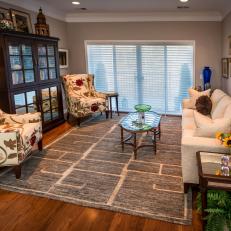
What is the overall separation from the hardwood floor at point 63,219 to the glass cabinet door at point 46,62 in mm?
2624

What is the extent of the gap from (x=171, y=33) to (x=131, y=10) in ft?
3.46

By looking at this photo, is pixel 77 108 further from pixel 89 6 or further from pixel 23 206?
pixel 23 206

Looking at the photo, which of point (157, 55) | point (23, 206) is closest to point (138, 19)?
point (157, 55)

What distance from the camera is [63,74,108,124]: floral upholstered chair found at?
5.00 meters

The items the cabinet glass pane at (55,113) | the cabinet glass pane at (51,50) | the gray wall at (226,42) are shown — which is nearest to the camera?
the gray wall at (226,42)

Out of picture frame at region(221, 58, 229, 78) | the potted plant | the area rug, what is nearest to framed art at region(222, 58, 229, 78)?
picture frame at region(221, 58, 229, 78)

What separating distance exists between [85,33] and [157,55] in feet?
6.10

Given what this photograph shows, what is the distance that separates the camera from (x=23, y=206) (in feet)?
7.77

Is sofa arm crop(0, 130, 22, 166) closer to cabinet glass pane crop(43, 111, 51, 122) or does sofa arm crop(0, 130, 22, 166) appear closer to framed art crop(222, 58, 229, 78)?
cabinet glass pane crop(43, 111, 51, 122)

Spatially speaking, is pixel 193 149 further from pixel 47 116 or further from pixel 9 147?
pixel 47 116

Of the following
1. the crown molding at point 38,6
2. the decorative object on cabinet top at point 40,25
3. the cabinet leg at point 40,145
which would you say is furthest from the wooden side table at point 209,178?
the crown molding at point 38,6

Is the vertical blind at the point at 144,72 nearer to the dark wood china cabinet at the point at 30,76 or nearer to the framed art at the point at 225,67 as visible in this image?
the framed art at the point at 225,67

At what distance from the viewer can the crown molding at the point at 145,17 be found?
5.24 m

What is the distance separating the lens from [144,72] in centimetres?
593
